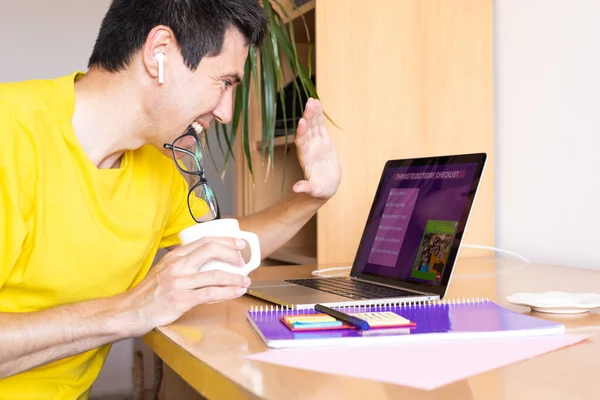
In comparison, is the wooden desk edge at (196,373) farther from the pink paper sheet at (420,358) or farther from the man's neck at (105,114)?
the man's neck at (105,114)

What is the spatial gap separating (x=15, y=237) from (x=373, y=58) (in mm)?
1002

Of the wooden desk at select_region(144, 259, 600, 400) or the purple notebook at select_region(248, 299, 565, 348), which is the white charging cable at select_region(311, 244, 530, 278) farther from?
the purple notebook at select_region(248, 299, 565, 348)

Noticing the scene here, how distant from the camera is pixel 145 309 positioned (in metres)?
0.91

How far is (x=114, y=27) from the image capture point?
1.20 metres

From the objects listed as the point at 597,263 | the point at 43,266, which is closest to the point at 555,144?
the point at 597,263

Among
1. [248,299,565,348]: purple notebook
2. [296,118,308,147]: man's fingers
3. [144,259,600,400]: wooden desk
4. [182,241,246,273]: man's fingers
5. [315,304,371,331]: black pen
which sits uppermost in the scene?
[296,118,308,147]: man's fingers

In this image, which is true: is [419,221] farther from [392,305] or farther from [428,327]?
[428,327]

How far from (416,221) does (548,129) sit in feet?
1.96

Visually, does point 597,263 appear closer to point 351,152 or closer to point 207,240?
point 351,152

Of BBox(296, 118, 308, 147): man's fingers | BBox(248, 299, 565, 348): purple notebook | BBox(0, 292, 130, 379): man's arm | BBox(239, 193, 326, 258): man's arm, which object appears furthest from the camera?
BBox(239, 193, 326, 258): man's arm

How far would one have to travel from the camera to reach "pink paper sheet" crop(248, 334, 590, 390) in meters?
0.63

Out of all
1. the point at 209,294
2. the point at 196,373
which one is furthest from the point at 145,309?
the point at 196,373

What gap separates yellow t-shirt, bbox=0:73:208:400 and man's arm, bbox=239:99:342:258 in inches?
12.6

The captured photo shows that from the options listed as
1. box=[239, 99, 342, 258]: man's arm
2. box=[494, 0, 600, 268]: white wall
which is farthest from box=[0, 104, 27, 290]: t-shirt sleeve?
box=[494, 0, 600, 268]: white wall
